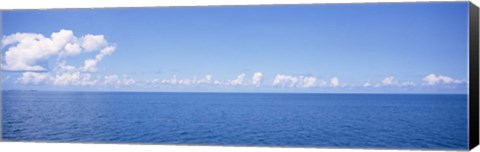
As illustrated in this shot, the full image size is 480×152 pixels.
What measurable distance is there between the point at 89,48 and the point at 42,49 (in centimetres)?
88

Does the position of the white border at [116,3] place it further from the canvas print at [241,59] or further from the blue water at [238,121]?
the blue water at [238,121]

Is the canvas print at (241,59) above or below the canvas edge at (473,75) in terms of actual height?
above

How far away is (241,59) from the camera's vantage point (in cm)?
1983

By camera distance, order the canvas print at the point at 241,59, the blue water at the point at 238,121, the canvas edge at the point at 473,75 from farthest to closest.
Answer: the blue water at the point at 238,121, the canvas print at the point at 241,59, the canvas edge at the point at 473,75

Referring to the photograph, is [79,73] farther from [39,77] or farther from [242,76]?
[242,76]

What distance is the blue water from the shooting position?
1739 cm

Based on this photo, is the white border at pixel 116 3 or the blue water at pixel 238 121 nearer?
the white border at pixel 116 3

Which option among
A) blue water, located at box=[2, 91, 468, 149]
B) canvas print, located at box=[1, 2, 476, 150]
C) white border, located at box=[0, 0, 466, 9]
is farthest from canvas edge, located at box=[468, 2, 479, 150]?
blue water, located at box=[2, 91, 468, 149]

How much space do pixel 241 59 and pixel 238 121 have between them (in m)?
5.21

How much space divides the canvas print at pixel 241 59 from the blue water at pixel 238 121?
4.1 inches

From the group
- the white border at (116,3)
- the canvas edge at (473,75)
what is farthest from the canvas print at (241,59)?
the canvas edge at (473,75)

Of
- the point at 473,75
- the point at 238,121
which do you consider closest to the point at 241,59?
the point at 238,121

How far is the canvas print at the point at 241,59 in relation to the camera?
1473 centimetres

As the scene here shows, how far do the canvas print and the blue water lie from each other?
105 mm
